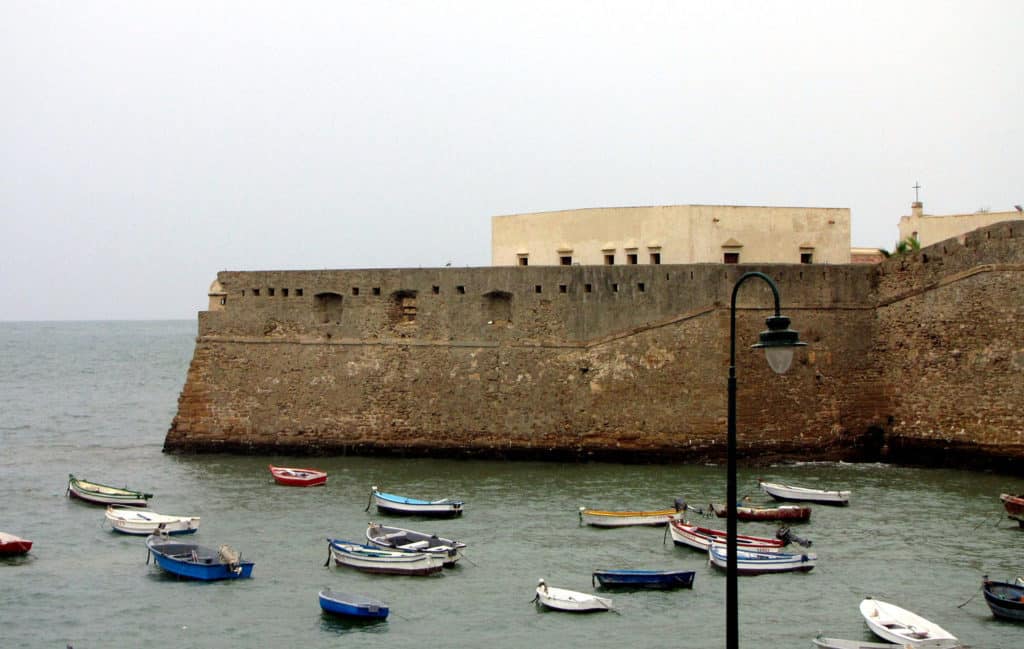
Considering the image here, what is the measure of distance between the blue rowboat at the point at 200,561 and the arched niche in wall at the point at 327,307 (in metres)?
11.0

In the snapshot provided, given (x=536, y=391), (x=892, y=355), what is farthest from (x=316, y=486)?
(x=892, y=355)

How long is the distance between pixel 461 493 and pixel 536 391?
13.0 ft

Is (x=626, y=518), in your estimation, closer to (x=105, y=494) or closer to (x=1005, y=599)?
(x=1005, y=599)

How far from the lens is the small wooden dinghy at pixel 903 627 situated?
1647 centimetres

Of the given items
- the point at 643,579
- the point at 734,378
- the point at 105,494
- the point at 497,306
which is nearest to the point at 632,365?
the point at 497,306

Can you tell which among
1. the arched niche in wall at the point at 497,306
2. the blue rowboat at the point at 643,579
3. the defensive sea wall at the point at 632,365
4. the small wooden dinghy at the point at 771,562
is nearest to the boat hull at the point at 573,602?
the blue rowboat at the point at 643,579

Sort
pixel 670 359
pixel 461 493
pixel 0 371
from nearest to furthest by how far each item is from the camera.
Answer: pixel 461 493, pixel 670 359, pixel 0 371

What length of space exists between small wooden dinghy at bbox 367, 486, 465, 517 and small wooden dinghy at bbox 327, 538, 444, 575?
3.12 m

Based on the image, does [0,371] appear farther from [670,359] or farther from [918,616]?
[918,616]

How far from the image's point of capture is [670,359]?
94.7 feet

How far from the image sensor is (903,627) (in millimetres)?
16922

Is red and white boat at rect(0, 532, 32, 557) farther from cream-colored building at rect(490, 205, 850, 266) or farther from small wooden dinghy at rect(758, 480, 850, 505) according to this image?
cream-colored building at rect(490, 205, 850, 266)

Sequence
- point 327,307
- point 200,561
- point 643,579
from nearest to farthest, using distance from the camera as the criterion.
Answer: point 643,579
point 200,561
point 327,307

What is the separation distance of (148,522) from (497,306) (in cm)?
1003
